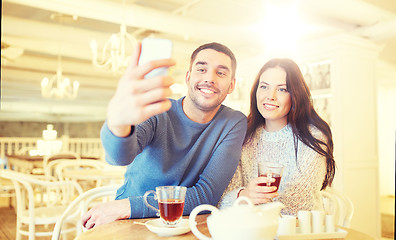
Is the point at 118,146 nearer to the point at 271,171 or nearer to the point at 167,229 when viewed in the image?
the point at 167,229

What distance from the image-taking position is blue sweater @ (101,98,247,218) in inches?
52.4

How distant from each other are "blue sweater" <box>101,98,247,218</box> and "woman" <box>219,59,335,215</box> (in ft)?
0.64

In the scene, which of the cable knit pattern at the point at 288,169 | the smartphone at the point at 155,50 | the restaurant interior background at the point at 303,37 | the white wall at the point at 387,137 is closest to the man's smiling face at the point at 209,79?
the cable knit pattern at the point at 288,169

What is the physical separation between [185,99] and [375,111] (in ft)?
11.2

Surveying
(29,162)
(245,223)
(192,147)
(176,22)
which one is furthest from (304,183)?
(29,162)

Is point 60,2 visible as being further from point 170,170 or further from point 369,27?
point 369,27

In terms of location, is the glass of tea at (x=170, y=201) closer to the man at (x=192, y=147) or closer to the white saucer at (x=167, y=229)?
the white saucer at (x=167, y=229)

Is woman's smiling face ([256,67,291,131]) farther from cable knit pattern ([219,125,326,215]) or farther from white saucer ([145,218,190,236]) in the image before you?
white saucer ([145,218,190,236])

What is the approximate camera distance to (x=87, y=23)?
5062 mm

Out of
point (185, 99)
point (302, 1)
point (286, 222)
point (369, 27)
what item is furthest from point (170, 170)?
point (369, 27)

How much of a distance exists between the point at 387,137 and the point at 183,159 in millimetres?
7418

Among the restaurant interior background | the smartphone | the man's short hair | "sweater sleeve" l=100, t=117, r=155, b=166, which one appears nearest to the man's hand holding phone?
the smartphone

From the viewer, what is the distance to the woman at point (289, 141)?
5.24ft

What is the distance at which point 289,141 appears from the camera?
66.1 inches
